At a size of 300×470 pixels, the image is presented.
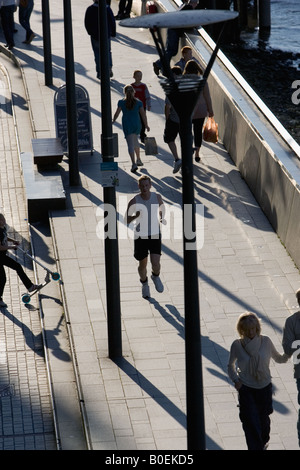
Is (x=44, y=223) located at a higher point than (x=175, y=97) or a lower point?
lower

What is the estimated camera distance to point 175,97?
7469 mm

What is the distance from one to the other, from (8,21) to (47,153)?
7.60m

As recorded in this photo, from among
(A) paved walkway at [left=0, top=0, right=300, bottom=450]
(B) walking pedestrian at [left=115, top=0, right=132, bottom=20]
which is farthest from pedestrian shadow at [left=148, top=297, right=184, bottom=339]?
(B) walking pedestrian at [left=115, top=0, right=132, bottom=20]

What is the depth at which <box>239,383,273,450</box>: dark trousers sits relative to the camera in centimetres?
824

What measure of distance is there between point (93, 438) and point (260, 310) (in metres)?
3.05

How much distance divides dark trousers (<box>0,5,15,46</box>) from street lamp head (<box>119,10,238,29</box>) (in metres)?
15.1

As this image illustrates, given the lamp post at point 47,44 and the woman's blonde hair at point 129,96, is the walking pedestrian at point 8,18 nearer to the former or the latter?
the lamp post at point 47,44

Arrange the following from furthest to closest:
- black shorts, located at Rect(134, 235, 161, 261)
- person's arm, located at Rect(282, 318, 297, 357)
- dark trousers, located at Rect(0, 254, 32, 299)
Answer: dark trousers, located at Rect(0, 254, 32, 299) < black shorts, located at Rect(134, 235, 161, 261) < person's arm, located at Rect(282, 318, 297, 357)

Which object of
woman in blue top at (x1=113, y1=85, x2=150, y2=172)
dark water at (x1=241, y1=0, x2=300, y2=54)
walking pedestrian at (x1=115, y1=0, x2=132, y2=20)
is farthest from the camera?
dark water at (x1=241, y1=0, x2=300, y2=54)

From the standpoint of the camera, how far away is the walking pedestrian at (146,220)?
36.5 ft

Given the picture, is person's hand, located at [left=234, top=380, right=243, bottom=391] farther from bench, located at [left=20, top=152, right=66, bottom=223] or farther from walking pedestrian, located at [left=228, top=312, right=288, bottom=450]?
bench, located at [left=20, top=152, right=66, bottom=223]

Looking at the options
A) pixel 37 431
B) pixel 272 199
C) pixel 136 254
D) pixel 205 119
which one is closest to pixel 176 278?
pixel 136 254

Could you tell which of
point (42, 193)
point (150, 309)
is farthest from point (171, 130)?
point (150, 309)

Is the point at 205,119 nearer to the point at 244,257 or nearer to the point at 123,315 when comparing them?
the point at 244,257
